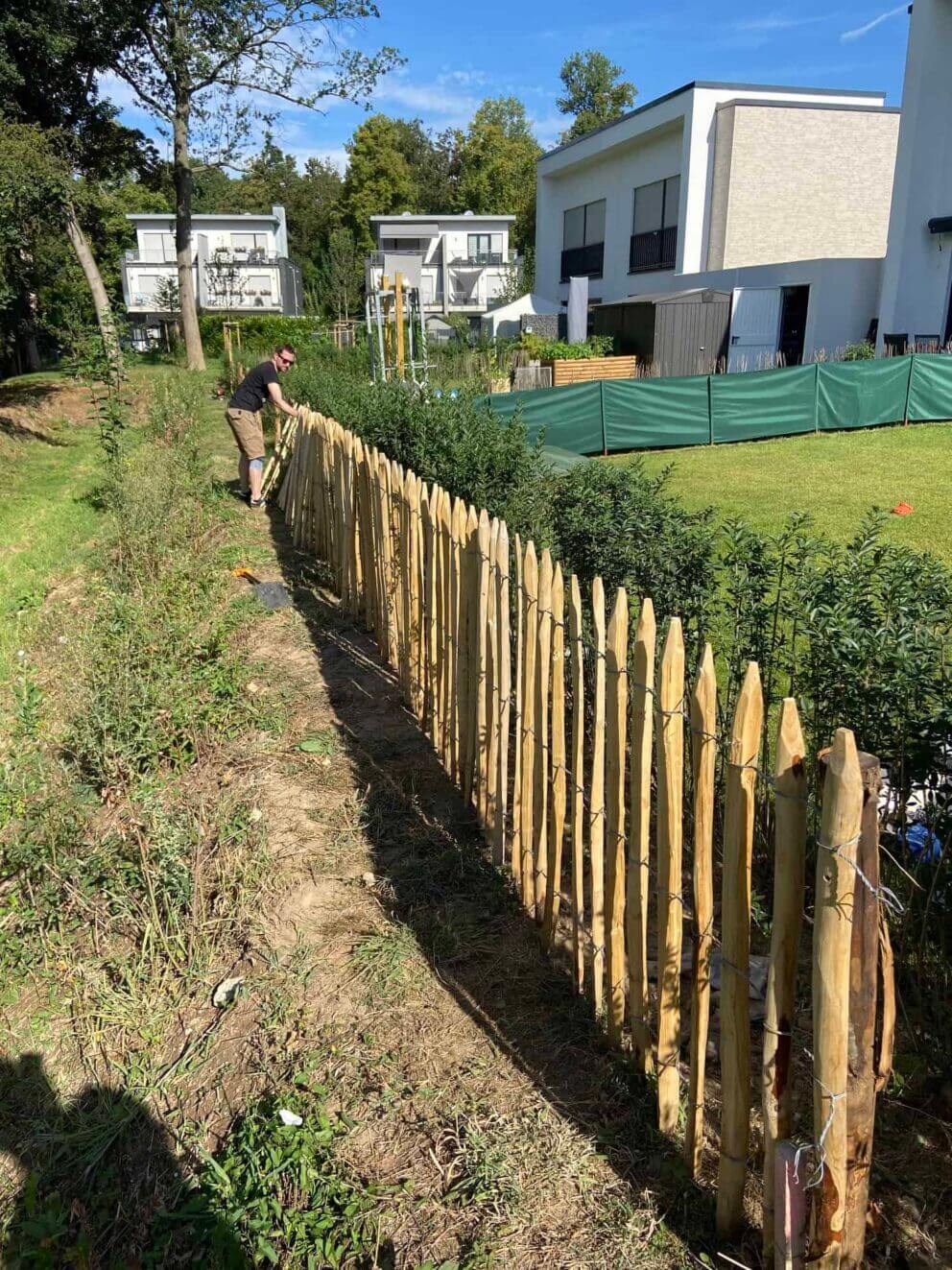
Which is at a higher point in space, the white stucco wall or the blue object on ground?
the white stucco wall

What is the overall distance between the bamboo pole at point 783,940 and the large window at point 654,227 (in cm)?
3080

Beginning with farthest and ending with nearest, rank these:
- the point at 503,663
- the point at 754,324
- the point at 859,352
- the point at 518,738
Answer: the point at 754,324 < the point at 859,352 < the point at 503,663 < the point at 518,738

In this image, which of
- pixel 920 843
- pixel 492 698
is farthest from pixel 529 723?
pixel 920 843

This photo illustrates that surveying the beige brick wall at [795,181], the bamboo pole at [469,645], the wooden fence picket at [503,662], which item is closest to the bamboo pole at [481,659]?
the bamboo pole at [469,645]

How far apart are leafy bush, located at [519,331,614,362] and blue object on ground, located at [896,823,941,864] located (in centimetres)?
2213

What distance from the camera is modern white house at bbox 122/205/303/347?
1965 inches

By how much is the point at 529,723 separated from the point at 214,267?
2009 inches

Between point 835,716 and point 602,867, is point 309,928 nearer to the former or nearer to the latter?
point 602,867

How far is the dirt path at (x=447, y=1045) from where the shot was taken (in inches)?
96.1

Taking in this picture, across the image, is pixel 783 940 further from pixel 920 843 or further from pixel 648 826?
pixel 920 843

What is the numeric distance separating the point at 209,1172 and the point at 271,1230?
0.31 meters

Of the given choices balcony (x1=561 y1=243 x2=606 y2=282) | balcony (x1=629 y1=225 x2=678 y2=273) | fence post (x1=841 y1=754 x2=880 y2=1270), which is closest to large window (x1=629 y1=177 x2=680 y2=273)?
balcony (x1=629 y1=225 x2=678 y2=273)

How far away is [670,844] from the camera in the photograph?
2.46m

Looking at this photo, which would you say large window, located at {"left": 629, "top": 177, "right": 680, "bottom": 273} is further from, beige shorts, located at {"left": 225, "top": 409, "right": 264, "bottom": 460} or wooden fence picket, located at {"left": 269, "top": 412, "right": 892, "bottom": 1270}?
wooden fence picket, located at {"left": 269, "top": 412, "right": 892, "bottom": 1270}
